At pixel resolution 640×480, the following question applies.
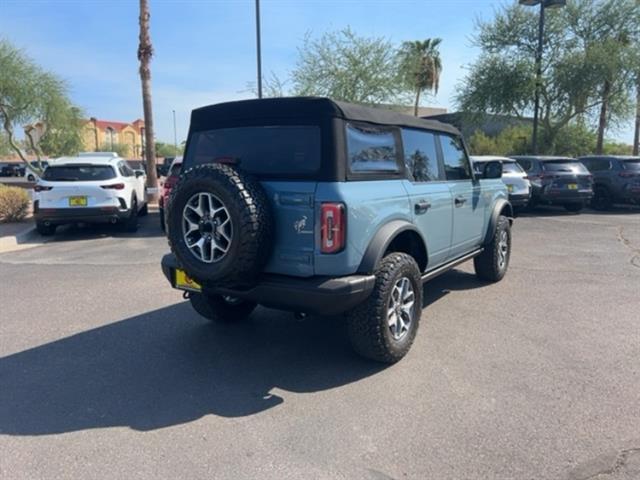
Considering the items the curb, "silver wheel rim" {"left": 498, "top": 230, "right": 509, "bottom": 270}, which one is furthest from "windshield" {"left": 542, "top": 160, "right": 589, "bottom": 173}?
the curb

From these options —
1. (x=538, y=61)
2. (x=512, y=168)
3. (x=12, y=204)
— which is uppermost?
(x=538, y=61)

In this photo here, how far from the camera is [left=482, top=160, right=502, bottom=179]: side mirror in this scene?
5.89 meters

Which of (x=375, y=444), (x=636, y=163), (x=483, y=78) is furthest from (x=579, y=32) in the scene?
(x=375, y=444)

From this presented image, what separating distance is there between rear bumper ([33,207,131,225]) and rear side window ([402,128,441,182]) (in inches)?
Answer: 287

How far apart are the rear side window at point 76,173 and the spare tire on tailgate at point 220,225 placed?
720 centimetres

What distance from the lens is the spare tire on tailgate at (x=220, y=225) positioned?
132 inches

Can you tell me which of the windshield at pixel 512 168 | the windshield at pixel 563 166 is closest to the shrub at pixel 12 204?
the windshield at pixel 512 168

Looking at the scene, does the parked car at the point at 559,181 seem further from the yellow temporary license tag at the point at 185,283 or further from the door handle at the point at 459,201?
the yellow temporary license tag at the point at 185,283

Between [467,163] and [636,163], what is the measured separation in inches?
438

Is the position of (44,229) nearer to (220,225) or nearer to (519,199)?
(220,225)

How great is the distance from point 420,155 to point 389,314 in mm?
1633

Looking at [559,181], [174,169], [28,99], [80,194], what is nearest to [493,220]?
[174,169]

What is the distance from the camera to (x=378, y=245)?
3.63m

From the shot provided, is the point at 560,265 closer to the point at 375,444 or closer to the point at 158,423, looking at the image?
the point at 375,444
